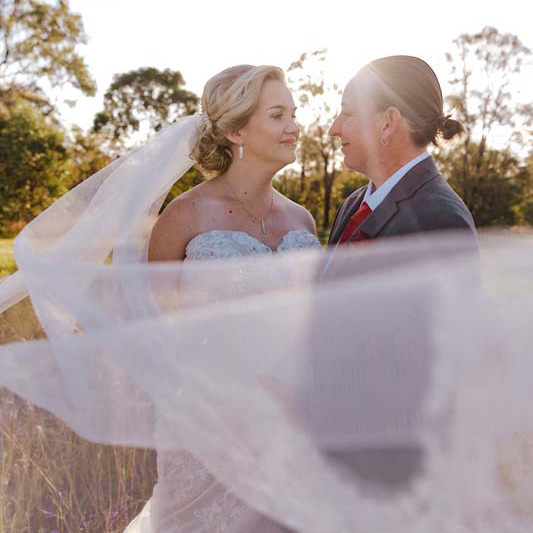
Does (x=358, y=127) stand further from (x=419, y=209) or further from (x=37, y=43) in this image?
(x=37, y=43)

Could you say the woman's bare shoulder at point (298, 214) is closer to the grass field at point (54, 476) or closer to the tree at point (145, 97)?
the grass field at point (54, 476)

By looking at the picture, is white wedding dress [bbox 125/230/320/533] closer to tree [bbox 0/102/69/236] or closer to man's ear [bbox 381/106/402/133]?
man's ear [bbox 381/106/402/133]

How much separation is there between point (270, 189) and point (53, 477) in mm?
1825

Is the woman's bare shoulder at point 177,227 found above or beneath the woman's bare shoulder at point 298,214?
above

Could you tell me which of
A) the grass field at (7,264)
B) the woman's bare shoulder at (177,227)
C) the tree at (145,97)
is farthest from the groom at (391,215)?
the tree at (145,97)

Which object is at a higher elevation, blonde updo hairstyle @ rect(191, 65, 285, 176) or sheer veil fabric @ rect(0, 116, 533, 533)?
blonde updo hairstyle @ rect(191, 65, 285, 176)

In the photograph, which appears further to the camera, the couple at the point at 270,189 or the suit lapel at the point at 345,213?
the suit lapel at the point at 345,213

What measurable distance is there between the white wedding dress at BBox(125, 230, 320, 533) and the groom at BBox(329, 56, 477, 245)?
62cm

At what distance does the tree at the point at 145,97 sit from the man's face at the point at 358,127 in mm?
37894

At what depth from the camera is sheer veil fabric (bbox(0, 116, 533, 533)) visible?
198 cm

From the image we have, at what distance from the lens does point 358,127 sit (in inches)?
111

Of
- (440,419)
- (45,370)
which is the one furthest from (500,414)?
(45,370)

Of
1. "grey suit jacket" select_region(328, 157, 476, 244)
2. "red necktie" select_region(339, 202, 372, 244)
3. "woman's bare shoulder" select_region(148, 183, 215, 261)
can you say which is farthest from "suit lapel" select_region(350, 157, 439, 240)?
"woman's bare shoulder" select_region(148, 183, 215, 261)

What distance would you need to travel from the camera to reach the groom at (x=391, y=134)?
8.18ft
